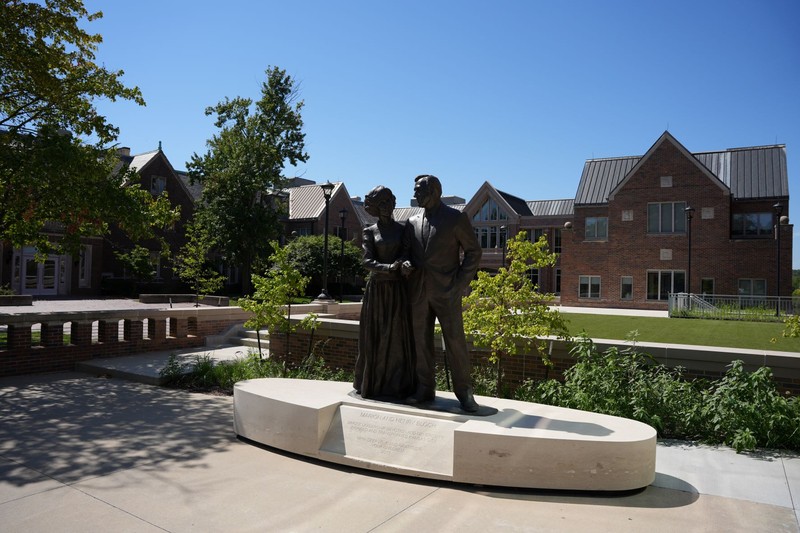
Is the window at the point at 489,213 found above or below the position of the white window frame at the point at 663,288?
above

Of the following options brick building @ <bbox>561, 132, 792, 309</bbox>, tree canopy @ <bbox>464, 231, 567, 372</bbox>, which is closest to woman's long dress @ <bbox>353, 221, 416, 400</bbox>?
tree canopy @ <bbox>464, 231, 567, 372</bbox>

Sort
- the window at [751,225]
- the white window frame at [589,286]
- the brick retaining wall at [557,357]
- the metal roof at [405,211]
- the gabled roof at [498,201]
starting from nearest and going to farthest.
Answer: the brick retaining wall at [557,357] < the window at [751,225] < the white window frame at [589,286] < the gabled roof at [498,201] < the metal roof at [405,211]

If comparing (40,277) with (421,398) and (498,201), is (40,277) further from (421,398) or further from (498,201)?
(421,398)

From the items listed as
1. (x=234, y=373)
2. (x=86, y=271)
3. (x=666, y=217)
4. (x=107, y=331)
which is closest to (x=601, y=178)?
(x=666, y=217)

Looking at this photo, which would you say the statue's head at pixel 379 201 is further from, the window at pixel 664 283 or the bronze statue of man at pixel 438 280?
the window at pixel 664 283

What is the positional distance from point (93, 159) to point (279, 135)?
2548cm

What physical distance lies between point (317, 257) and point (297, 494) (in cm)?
3507

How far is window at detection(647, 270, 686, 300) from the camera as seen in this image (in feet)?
Answer: 115

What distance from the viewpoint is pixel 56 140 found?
11.0 meters

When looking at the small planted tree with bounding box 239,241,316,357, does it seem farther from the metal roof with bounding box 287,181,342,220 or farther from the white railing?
the metal roof with bounding box 287,181,342,220

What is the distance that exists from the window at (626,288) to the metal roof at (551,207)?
43.4 feet

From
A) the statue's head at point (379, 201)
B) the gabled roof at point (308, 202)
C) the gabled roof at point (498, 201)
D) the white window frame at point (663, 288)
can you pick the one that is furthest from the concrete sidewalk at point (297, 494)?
the gabled roof at point (308, 202)

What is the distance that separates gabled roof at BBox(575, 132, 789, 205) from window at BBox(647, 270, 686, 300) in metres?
5.73

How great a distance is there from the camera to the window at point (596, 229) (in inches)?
1484
